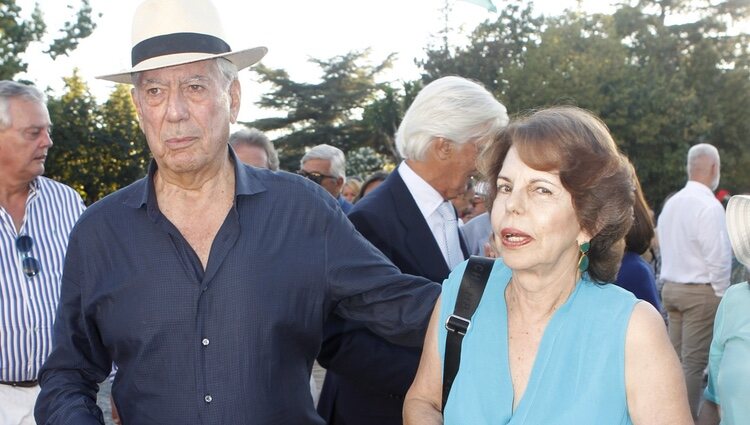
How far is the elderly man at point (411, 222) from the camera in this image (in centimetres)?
326

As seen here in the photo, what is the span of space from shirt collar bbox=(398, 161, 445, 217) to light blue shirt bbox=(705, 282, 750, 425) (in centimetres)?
124

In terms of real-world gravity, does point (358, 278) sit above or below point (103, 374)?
above

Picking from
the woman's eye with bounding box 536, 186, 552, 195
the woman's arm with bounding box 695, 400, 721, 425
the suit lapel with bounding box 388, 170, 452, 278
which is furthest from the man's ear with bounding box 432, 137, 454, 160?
the woman's arm with bounding box 695, 400, 721, 425

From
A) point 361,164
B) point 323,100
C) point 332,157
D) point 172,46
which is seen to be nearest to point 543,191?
point 172,46

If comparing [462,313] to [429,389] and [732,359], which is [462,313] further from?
[732,359]

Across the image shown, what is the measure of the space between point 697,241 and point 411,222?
5112 mm

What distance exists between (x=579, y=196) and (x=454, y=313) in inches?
19.9

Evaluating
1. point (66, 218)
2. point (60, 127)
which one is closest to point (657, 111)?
point (60, 127)

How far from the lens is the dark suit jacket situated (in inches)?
128

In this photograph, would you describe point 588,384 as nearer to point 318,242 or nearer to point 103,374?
point 318,242

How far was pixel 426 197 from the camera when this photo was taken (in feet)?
12.1

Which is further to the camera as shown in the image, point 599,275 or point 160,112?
point 160,112

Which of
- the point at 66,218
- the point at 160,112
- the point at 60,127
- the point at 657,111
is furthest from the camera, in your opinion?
the point at 657,111

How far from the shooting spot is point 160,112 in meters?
2.68
